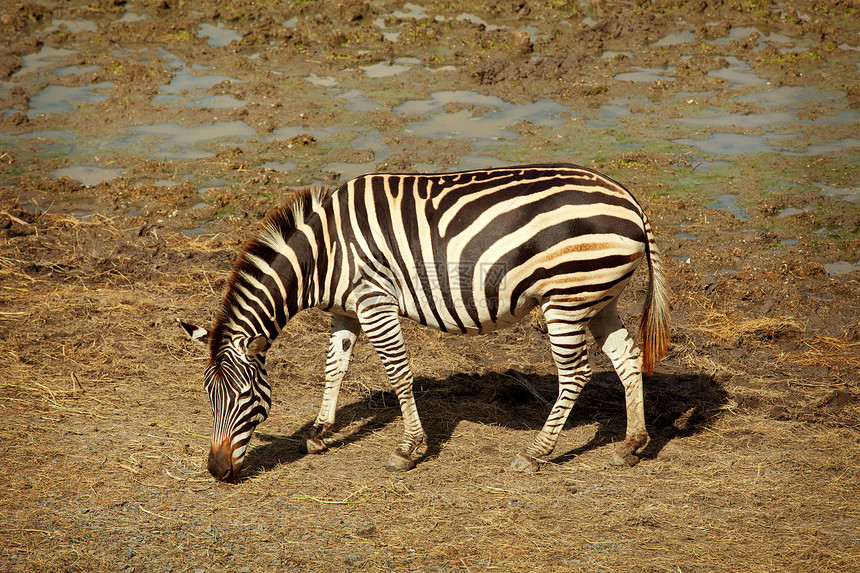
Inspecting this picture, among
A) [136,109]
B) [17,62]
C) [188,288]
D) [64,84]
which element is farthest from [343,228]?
[17,62]

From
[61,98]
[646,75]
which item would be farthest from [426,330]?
[61,98]

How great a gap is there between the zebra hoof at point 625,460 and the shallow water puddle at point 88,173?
8.21 meters

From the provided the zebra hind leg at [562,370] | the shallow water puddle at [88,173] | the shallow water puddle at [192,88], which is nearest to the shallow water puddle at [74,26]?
the shallow water puddle at [192,88]

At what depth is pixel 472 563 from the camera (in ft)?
14.6

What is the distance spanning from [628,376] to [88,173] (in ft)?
28.3

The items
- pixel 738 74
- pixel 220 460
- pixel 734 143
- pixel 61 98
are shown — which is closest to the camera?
pixel 220 460

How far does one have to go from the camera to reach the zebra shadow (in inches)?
235

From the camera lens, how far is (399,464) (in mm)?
5508

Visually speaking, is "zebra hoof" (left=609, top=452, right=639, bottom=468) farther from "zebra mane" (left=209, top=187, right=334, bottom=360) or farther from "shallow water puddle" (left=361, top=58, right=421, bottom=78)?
"shallow water puddle" (left=361, top=58, right=421, bottom=78)

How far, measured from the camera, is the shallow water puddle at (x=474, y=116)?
38.7 ft

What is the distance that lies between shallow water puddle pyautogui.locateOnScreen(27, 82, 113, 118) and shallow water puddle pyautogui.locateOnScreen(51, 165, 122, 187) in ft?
8.53

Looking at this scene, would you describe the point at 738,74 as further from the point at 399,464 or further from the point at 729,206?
the point at 399,464

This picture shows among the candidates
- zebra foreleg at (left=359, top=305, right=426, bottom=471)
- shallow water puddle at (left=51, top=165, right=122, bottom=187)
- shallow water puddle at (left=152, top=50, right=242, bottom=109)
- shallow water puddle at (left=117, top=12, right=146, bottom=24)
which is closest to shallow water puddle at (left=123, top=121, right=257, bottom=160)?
shallow water puddle at (left=51, top=165, right=122, bottom=187)

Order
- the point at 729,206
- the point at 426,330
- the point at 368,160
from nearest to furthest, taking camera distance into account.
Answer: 1. the point at 426,330
2. the point at 729,206
3. the point at 368,160
